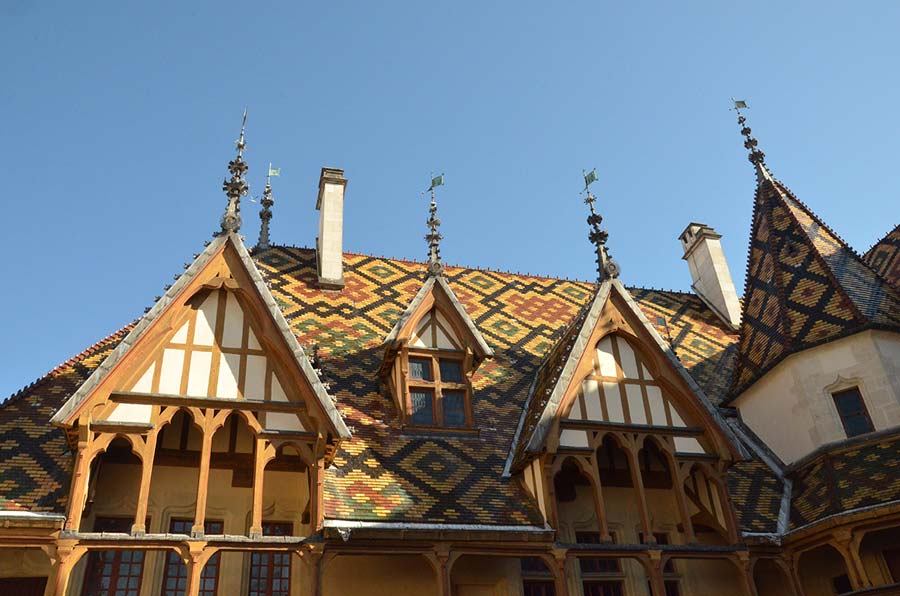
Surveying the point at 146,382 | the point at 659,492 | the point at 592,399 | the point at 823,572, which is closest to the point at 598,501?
the point at 592,399

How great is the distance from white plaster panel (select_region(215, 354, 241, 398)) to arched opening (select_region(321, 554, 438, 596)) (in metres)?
2.93

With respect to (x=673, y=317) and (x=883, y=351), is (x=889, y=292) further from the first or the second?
(x=673, y=317)

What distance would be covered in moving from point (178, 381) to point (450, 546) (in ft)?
15.4

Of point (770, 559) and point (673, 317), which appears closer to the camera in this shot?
point (770, 559)

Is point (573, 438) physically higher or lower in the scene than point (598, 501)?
higher

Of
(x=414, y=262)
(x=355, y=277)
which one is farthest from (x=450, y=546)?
(x=414, y=262)

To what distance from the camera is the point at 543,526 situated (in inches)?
502

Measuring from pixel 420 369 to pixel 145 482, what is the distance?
5.57 m

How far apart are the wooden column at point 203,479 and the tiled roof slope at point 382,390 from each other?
1.74 metres

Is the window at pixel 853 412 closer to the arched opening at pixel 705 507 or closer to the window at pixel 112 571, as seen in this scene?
the arched opening at pixel 705 507

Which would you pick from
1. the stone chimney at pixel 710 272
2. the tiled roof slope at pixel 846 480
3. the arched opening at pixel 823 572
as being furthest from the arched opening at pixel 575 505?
the stone chimney at pixel 710 272

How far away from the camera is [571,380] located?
46.5 feet

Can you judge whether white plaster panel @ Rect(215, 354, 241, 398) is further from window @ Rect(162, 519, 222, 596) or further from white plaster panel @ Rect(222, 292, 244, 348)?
window @ Rect(162, 519, 222, 596)

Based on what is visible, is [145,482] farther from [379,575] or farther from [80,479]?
[379,575]
